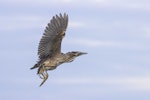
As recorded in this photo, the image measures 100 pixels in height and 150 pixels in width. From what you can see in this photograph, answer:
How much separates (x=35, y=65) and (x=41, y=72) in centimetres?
84

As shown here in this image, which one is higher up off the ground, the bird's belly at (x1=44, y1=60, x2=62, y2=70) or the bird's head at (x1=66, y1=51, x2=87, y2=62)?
the bird's head at (x1=66, y1=51, x2=87, y2=62)

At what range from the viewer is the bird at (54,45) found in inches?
1097

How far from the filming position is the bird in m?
27.9

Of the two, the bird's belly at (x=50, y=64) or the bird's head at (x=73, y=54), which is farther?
the bird's head at (x=73, y=54)

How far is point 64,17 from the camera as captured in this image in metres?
28.3

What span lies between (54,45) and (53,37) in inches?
13.8

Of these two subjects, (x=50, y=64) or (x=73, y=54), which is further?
(x=73, y=54)

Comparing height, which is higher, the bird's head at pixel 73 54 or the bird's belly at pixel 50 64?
the bird's head at pixel 73 54

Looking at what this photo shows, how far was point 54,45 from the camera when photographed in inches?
1123

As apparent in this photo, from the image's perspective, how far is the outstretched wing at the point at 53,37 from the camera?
2844 cm

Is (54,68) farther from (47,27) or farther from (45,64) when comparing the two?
(47,27)

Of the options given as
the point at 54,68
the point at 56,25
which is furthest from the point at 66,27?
the point at 54,68

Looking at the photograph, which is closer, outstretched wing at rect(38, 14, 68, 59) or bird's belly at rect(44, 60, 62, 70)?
bird's belly at rect(44, 60, 62, 70)

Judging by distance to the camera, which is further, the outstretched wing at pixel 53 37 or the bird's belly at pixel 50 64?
the outstretched wing at pixel 53 37
